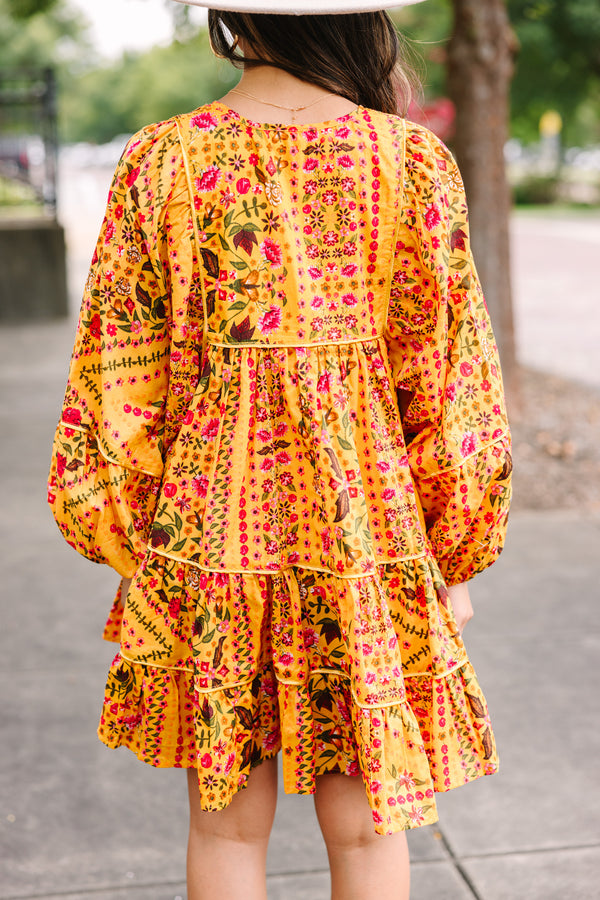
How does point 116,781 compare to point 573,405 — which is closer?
point 116,781

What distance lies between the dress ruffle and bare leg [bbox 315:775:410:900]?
45 mm

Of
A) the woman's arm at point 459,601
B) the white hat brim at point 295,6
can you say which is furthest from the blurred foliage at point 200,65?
the woman's arm at point 459,601

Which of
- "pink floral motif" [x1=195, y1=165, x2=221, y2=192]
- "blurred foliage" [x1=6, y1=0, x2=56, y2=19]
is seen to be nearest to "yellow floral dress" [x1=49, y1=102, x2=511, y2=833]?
"pink floral motif" [x1=195, y1=165, x2=221, y2=192]

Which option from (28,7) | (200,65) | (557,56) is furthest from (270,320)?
(200,65)

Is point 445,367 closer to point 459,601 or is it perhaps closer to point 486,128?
point 459,601

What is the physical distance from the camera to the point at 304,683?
168 centimetres

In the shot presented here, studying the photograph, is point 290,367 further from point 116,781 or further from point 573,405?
Answer: point 573,405

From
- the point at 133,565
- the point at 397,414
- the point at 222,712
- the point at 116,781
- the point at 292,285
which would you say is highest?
the point at 292,285

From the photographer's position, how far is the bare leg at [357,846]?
172 cm

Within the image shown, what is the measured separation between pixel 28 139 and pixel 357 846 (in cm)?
1151

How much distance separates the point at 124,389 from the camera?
1.69m

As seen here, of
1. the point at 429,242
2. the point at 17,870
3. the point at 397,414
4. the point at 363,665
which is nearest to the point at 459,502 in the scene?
the point at 397,414

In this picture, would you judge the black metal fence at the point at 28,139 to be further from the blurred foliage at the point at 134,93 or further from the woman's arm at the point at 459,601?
the blurred foliage at the point at 134,93

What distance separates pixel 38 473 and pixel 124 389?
4243 millimetres
